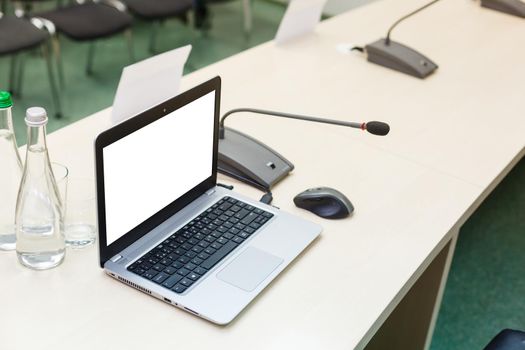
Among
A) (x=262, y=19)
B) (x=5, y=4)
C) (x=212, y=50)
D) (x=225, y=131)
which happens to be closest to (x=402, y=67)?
(x=225, y=131)

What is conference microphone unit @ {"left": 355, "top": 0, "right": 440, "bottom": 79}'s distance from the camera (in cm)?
219

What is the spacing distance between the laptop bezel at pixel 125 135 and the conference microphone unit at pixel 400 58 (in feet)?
3.25

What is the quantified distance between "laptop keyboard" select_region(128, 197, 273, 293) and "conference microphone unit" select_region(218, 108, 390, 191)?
0.11m

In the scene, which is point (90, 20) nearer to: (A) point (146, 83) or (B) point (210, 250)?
(A) point (146, 83)

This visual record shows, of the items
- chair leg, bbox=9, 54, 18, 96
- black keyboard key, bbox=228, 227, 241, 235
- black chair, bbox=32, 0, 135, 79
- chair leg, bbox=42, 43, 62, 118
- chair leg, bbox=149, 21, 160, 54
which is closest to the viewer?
black keyboard key, bbox=228, 227, 241, 235

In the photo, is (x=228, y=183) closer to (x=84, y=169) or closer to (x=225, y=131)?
(x=225, y=131)

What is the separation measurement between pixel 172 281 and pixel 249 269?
0.14 meters

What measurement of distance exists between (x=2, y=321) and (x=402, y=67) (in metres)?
1.50

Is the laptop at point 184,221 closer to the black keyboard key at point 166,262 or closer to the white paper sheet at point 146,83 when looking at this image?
the black keyboard key at point 166,262

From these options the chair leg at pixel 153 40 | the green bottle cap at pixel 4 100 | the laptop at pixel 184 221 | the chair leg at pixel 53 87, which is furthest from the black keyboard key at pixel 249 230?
the chair leg at pixel 153 40

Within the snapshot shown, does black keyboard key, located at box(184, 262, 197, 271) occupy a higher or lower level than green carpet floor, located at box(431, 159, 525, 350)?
higher

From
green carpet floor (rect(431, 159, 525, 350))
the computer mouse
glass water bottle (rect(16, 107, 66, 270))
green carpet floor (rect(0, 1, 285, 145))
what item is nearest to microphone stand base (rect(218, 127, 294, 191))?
the computer mouse

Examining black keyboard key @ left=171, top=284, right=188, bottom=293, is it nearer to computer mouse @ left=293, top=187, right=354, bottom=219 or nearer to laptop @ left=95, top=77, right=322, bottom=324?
laptop @ left=95, top=77, right=322, bottom=324

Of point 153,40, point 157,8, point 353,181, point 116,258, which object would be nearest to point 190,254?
point 116,258
